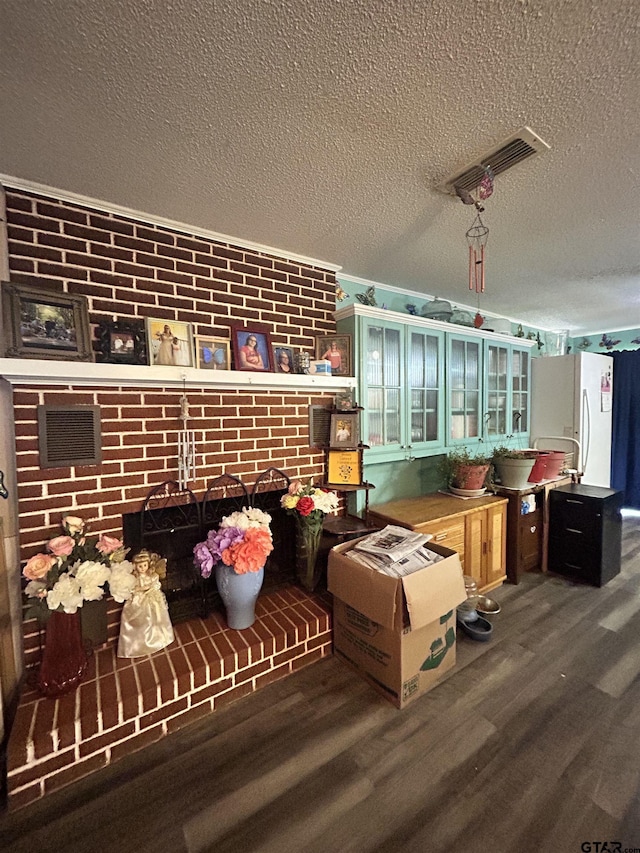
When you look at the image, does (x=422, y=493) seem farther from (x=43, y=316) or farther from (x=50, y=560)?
(x=43, y=316)

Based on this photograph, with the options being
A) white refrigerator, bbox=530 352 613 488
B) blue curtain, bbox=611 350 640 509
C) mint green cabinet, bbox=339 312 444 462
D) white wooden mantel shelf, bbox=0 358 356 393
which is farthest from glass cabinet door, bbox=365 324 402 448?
blue curtain, bbox=611 350 640 509

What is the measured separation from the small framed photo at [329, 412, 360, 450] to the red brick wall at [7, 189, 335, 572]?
0.17 meters

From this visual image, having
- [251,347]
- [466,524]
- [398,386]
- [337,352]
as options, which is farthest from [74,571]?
[466,524]

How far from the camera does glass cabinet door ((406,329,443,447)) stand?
8.14 feet

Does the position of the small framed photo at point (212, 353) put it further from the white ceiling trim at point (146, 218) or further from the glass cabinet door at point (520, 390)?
the glass cabinet door at point (520, 390)

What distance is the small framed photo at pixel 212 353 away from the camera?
183cm

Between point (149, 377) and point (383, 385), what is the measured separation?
1.45 meters

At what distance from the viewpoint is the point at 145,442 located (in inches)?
Result: 67.2

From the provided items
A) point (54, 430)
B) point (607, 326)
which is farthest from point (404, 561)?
point (607, 326)

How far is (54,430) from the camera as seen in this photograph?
4.91 ft

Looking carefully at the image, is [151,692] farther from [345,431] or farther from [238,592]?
[345,431]

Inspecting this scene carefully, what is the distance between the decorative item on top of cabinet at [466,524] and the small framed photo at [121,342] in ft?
5.47

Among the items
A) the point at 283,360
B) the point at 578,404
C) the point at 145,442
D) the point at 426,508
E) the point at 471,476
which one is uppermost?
the point at 283,360

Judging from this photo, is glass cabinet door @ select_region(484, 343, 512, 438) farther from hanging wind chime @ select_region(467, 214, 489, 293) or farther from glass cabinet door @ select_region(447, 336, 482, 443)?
hanging wind chime @ select_region(467, 214, 489, 293)
